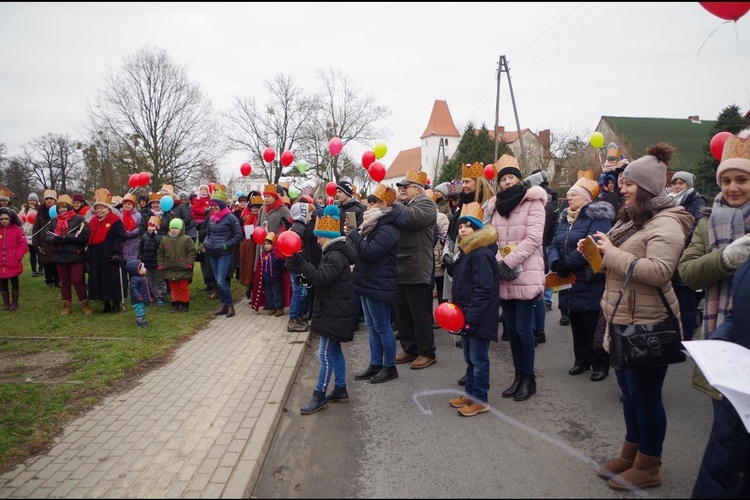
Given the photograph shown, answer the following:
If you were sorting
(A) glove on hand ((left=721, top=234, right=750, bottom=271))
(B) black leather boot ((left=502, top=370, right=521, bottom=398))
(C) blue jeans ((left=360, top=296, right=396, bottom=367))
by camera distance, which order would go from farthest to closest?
1. (C) blue jeans ((left=360, top=296, right=396, bottom=367))
2. (B) black leather boot ((left=502, top=370, right=521, bottom=398))
3. (A) glove on hand ((left=721, top=234, right=750, bottom=271))

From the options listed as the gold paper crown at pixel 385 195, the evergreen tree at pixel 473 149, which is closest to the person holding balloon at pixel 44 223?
the gold paper crown at pixel 385 195

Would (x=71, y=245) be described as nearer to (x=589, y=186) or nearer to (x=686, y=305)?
(x=589, y=186)

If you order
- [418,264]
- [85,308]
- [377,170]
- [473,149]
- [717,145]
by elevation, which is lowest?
[85,308]

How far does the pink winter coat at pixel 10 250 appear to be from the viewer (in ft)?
26.8

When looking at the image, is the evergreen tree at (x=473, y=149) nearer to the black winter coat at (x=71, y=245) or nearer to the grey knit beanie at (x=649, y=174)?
the black winter coat at (x=71, y=245)

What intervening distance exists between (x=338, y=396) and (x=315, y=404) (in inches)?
11.3

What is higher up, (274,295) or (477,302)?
(477,302)

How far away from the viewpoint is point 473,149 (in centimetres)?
3691

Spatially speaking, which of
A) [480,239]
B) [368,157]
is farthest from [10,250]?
[480,239]

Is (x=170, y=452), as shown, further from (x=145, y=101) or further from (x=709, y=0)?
(x=145, y=101)

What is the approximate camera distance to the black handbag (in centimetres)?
281

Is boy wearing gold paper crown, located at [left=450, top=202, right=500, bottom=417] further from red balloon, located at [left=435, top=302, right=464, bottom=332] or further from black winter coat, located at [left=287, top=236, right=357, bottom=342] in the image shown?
black winter coat, located at [left=287, top=236, right=357, bottom=342]

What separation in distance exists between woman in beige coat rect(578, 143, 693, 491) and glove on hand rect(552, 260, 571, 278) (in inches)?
77.7

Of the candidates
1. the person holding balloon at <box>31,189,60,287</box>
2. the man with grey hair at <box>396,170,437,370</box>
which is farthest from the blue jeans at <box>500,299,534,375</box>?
the person holding balloon at <box>31,189,60,287</box>
